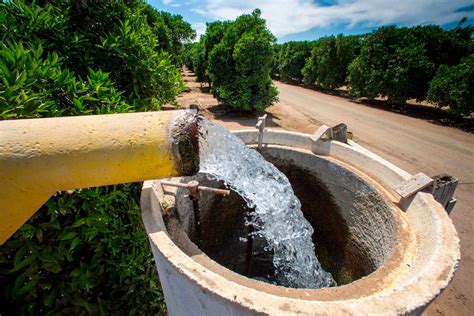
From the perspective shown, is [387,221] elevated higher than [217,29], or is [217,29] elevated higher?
[217,29]

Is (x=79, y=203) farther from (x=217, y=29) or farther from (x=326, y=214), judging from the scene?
(x=217, y=29)

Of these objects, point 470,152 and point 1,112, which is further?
point 470,152

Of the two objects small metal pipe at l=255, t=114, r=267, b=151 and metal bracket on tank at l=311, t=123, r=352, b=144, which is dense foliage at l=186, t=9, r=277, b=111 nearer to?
small metal pipe at l=255, t=114, r=267, b=151

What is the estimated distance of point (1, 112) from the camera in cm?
186

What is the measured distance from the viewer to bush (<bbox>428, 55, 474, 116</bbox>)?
12.0 m

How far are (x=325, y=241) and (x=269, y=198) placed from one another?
8.25 feet

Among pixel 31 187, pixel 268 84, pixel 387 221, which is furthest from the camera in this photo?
pixel 268 84

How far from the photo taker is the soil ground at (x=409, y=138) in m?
4.86

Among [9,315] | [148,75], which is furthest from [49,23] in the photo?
[9,315]

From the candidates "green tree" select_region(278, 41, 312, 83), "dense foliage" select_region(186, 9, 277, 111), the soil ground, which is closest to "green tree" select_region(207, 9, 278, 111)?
"dense foliage" select_region(186, 9, 277, 111)

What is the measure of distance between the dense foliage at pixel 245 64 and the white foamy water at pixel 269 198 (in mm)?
9674

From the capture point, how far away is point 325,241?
5191mm

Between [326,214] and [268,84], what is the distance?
9.48 m

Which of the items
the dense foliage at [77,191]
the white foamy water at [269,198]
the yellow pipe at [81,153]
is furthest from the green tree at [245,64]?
the yellow pipe at [81,153]
